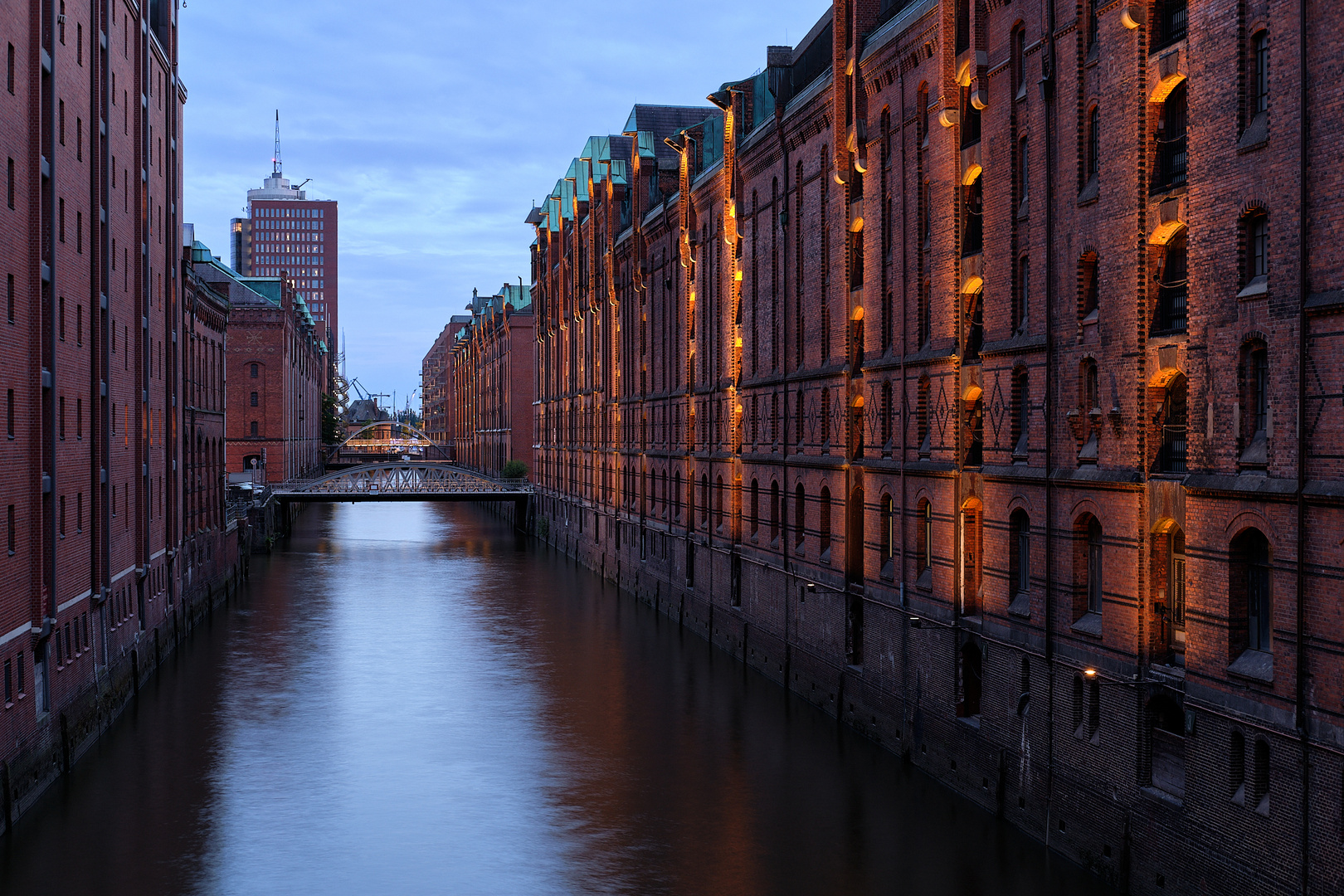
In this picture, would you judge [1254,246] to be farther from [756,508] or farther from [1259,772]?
[756,508]

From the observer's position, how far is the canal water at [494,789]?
22.3 m

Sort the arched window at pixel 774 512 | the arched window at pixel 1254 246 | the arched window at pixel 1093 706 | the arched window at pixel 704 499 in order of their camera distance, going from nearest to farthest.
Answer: the arched window at pixel 1254 246 < the arched window at pixel 1093 706 < the arched window at pixel 774 512 < the arched window at pixel 704 499

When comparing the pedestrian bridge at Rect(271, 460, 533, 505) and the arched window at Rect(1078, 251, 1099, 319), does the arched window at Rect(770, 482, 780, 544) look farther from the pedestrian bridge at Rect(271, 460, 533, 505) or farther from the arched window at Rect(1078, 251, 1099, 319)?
the pedestrian bridge at Rect(271, 460, 533, 505)

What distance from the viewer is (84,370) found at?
31.2m

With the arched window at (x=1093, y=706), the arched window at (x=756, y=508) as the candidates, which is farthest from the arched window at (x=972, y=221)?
the arched window at (x=756, y=508)

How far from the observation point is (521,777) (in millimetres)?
28844

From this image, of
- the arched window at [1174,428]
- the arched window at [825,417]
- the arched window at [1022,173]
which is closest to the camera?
the arched window at [1174,428]

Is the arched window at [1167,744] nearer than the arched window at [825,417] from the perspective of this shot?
Yes

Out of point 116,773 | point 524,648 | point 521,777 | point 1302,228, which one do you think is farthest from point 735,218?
point 1302,228

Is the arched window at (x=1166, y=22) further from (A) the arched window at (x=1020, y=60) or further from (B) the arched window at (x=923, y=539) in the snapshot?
(B) the arched window at (x=923, y=539)

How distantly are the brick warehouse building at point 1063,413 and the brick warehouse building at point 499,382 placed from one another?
6781 cm

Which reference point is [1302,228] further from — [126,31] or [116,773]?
[126,31]

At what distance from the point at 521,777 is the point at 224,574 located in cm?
3822

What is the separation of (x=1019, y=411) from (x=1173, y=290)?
4808 mm
